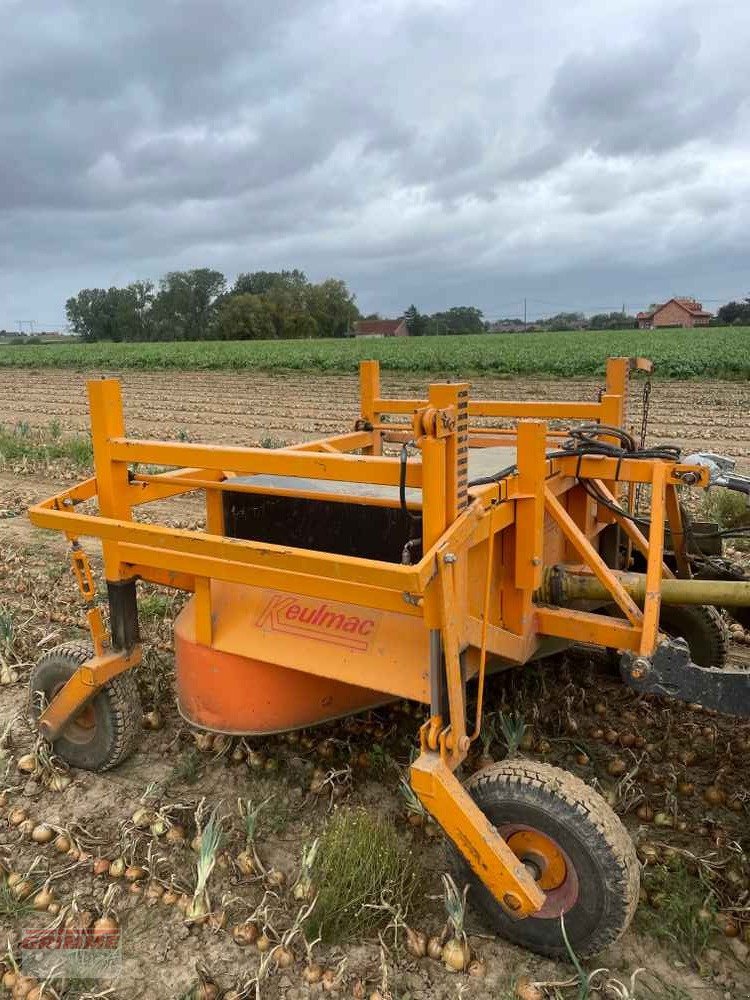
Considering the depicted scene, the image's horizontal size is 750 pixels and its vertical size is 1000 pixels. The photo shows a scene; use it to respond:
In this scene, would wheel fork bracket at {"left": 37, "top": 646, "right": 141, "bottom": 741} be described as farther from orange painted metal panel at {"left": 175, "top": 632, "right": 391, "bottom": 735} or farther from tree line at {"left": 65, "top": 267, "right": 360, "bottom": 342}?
tree line at {"left": 65, "top": 267, "right": 360, "bottom": 342}

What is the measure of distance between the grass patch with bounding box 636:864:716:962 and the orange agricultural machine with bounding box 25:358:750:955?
0.31m

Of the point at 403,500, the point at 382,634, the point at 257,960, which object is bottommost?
the point at 257,960

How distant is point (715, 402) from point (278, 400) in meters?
9.10

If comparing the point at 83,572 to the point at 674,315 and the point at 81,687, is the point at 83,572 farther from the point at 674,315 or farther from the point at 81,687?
the point at 674,315

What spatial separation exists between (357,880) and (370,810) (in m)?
0.53

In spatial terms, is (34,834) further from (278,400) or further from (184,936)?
(278,400)

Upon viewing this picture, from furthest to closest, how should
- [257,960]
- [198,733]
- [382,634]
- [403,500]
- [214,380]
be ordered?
[214,380]
[198,733]
[382,634]
[257,960]
[403,500]

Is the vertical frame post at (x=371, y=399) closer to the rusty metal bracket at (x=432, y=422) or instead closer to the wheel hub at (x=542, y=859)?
the rusty metal bracket at (x=432, y=422)

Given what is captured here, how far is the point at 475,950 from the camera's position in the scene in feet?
7.79

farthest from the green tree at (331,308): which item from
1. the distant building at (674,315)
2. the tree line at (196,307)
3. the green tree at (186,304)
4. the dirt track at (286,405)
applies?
the dirt track at (286,405)

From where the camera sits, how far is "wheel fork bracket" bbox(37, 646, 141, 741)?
10.1 feet

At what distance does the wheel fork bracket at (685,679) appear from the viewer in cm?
254

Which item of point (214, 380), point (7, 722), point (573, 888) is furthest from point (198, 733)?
point (214, 380)

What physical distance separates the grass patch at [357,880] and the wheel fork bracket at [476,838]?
0.34 m
